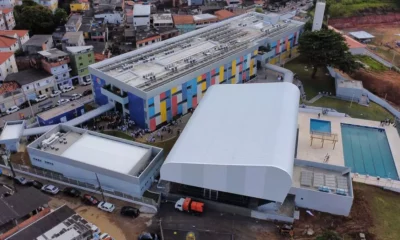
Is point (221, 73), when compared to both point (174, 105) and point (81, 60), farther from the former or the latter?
point (81, 60)

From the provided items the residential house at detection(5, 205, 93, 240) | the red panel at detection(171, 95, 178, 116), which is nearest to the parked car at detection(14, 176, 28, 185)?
the residential house at detection(5, 205, 93, 240)

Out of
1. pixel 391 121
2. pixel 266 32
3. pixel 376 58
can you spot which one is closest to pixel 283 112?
pixel 391 121

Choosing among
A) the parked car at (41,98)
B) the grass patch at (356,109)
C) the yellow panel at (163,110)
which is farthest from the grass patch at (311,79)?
the parked car at (41,98)

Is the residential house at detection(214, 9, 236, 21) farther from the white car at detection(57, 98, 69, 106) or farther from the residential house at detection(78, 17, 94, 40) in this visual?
the white car at detection(57, 98, 69, 106)

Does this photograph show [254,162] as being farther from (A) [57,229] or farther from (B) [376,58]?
(B) [376,58]

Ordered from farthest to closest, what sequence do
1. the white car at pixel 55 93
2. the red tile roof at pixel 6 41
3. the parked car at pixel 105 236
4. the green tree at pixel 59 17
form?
the green tree at pixel 59 17
the red tile roof at pixel 6 41
the white car at pixel 55 93
the parked car at pixel 105 236

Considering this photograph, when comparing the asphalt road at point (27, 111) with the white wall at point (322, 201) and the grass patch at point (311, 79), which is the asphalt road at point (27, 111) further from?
the white wall at point (322, 201)

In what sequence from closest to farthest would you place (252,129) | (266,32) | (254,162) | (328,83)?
(254,162) < (252,129) < (328,83) < (266,32)
